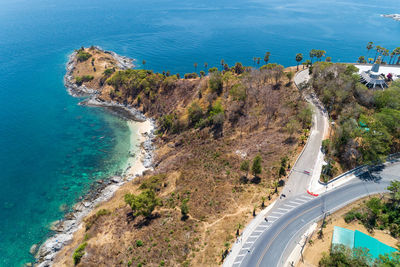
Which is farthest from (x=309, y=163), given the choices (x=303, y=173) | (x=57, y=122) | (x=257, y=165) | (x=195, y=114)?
(x=57, y=122)

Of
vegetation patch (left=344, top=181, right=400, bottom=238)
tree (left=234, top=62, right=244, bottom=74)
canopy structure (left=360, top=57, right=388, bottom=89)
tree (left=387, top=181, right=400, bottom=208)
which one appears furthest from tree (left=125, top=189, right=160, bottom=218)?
tree (left=234, top=62, right=244, bottom=74)

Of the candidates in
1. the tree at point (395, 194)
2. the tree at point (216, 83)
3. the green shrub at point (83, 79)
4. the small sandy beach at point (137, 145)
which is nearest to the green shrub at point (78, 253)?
the small sandy beach at point (137, 145)

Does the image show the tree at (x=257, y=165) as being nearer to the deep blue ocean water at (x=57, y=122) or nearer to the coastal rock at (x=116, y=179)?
the coastal rock at (x=116, y=179)

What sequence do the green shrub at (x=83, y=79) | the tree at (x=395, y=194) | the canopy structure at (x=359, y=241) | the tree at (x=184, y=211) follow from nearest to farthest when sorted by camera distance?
the canopy structure at (x=359, y=241) → the tree at (x=395, y=194) → the tree at (x=184, y=211) → the green shrub at (x=83, y=79)

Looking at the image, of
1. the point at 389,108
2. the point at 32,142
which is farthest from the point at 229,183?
the point at 32,142

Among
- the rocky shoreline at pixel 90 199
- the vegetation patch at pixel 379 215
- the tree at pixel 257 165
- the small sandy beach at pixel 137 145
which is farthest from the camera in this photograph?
the small sandy beach at pixel 137 145

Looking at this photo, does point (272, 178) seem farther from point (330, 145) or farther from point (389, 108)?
point (389, 108)

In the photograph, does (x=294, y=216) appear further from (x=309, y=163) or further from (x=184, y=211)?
(x=184, y=211)
